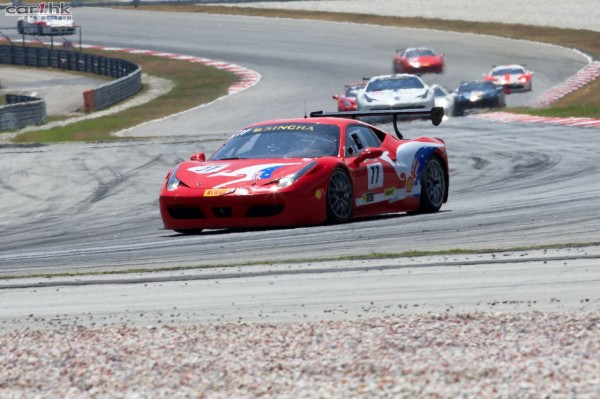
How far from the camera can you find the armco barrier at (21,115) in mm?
27312

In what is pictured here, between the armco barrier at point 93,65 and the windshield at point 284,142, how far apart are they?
919 inches

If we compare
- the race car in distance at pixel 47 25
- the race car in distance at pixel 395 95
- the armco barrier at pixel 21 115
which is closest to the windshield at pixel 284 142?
the race car in distance at pixel 395 95

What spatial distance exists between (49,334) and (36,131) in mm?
21621

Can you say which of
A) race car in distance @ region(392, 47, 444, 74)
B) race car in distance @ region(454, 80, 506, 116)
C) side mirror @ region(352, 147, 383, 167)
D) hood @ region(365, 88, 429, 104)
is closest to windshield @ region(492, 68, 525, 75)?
race car in distance @ region(392, 47, 444, 74)

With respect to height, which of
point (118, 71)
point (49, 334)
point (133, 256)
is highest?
point (49, 334)

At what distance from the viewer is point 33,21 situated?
52.4 meters

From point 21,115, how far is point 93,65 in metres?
17.8

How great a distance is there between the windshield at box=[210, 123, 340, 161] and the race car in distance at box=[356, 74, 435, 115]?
15.0m

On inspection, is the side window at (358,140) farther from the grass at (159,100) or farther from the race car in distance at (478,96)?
the race car in distance at (478,96)

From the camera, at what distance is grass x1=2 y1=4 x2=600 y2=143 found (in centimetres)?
2797

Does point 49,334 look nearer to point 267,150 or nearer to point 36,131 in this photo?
point 267,150

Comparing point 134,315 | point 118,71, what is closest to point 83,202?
point 134,315

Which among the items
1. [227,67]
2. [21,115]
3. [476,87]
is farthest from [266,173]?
[227,67]

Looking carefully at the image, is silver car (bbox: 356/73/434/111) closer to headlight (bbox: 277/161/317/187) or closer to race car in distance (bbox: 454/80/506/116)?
race car in distance (bbox: 454/80/506/116)
